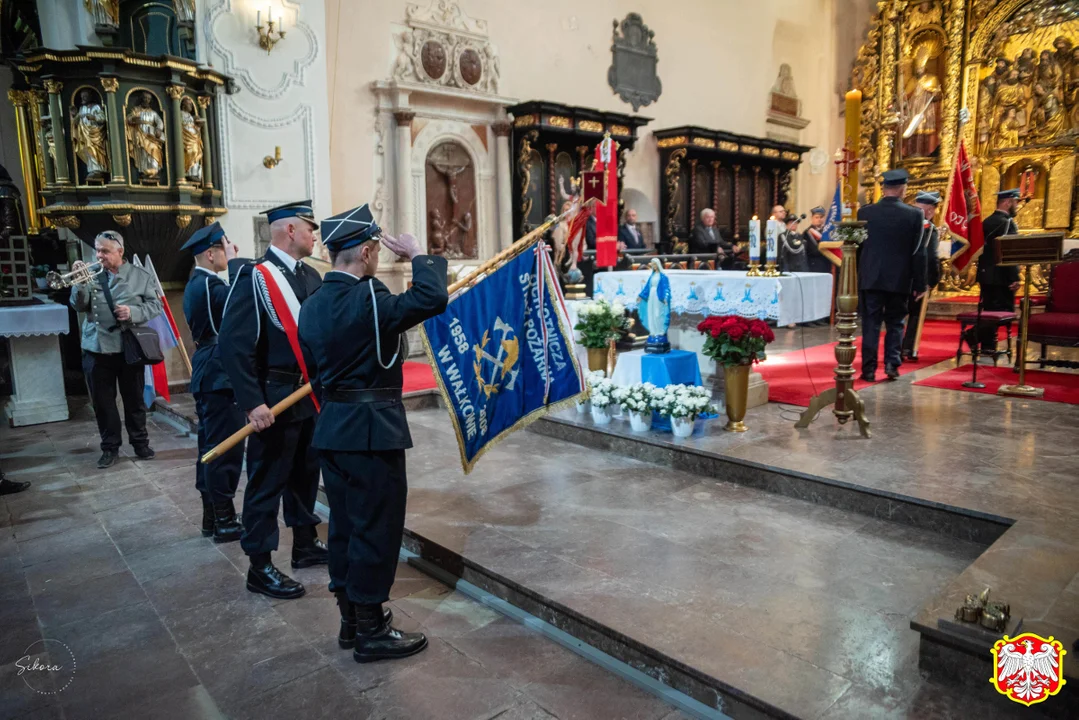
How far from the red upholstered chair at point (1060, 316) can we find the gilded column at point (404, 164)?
7.12m

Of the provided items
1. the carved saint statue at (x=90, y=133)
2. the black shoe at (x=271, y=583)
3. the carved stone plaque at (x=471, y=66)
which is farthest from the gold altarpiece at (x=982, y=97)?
the black shoe at (x=271, y=583)

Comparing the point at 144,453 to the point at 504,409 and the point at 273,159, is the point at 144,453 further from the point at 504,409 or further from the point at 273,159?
the point at 273,159

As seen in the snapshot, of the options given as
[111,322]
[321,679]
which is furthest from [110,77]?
[321,679]

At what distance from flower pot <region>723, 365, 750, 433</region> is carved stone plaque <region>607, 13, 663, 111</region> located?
27.7 feet

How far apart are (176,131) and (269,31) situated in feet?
5.40

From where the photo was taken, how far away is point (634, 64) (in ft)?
41.2

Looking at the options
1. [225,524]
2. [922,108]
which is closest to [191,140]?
[225,524]

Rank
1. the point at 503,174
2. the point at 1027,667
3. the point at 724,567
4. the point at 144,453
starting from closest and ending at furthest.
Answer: the point at 1027,667 → the point at 724,567 → the point at 144,453 → the point at 503,174

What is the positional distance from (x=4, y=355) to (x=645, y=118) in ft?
31.0

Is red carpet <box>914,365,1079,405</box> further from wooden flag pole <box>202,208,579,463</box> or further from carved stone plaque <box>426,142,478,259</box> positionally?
carved stone plaque <box>426,142,478,259</box>

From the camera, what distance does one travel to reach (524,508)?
4172 mm

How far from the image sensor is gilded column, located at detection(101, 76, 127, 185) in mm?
6664

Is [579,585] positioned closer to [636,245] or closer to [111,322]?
[111,322]

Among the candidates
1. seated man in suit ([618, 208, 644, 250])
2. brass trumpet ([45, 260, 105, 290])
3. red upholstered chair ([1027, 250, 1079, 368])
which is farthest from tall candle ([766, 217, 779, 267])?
brass trumpet ([45, 260, 105, 290])
